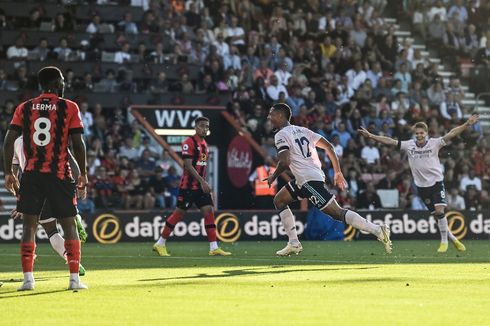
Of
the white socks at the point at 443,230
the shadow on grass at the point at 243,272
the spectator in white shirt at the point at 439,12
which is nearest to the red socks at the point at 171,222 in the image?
the shadow on grass at the point at 243,272

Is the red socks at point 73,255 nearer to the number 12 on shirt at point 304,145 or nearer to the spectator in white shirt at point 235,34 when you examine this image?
the number 12 on shirt at point 304,145

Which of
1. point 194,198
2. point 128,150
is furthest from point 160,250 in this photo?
point 128,150

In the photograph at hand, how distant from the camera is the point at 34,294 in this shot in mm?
13211

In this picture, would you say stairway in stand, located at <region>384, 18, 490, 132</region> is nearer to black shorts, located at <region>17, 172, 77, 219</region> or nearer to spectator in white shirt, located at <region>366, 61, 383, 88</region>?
spectator in white shirt, located at <region>366, 61, 383, 88</region>

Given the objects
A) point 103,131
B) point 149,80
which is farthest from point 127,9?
point 103,131

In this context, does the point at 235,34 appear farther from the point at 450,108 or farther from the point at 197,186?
→ the point at 197,186

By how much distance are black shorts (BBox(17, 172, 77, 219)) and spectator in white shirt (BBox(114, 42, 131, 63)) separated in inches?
823

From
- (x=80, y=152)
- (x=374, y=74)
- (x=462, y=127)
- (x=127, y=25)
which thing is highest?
(x=127, y=25)

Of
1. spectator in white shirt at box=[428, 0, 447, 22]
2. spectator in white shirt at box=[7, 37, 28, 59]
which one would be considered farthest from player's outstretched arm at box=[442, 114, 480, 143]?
spectator in white shirt at box=[428, 0, 447, 22]

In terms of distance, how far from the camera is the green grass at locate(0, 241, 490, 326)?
1082cm

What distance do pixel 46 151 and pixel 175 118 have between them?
2075cm

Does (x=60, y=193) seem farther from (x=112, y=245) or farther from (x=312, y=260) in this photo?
(x=112, y=245)

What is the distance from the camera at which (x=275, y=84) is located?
36.0 meters

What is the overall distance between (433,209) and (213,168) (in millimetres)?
11211
